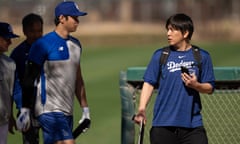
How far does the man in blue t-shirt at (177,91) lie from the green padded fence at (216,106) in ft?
3.95

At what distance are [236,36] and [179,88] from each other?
2972 cm

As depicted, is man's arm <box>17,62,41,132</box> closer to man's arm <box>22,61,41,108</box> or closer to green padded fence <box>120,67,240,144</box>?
man's arm <box>22,61,41,108</box>

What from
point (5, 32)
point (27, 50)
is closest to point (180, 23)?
point (5, 32)

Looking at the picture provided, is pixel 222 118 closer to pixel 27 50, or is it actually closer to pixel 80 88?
pixel 80 88

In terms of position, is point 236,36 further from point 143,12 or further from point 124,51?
point 124,51

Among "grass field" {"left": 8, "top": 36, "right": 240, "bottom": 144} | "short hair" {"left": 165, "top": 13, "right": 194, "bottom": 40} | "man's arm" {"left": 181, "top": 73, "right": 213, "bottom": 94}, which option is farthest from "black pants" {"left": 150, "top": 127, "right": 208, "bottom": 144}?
"grass field" {"left": 8, "top": 36, "right": 240, "bottom": 144}

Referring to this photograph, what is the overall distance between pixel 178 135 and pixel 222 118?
2.90 m

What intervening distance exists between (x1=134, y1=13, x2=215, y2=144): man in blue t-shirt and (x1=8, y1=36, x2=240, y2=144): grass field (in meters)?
4.46

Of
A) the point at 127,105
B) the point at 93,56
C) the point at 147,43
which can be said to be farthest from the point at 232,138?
the point at 147,43

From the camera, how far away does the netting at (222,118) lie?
9602 mm

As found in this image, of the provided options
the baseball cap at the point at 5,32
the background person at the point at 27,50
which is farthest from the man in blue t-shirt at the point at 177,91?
the background person at the point at 27,50

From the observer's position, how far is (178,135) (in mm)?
7281

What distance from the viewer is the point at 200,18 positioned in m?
37.3

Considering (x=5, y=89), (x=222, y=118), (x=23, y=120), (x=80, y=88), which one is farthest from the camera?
(x=222, y=118)
